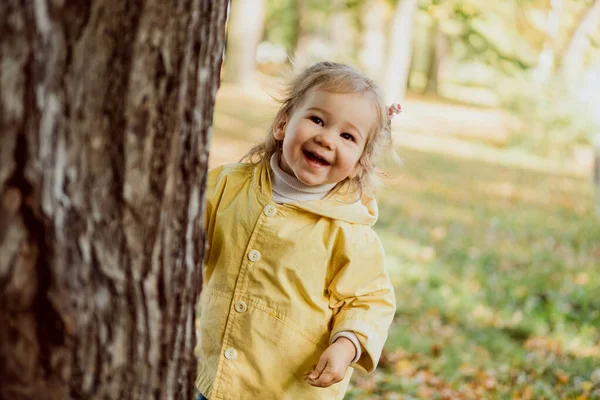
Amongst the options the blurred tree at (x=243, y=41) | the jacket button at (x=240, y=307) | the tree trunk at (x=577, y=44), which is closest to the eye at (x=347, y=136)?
the jacket button at (x=240, y=307)

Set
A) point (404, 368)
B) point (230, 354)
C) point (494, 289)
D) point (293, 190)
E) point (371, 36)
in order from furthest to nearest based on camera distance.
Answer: point (371, 36)
point (494, 289)
point (404, 368)
point (293, 190)
point (230, 354)

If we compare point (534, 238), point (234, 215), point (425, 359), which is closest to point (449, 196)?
point (534, 238)

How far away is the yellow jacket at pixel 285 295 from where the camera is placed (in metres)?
2.27

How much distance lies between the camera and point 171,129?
5.05 feet

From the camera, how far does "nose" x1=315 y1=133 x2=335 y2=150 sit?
2.28 meters

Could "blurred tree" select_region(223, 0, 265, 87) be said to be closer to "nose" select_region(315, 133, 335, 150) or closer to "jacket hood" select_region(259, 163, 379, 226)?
"jacket hood" select_region(259, 163, 379, 226)

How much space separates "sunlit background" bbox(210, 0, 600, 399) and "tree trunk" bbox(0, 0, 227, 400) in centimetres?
110

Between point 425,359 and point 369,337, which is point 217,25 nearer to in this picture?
point 369,337

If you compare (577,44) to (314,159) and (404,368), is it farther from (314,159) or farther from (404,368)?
(314,159)

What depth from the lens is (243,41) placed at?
64.6ft

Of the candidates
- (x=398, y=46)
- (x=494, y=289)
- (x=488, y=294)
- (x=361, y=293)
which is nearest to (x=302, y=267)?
(x=361, y=293)

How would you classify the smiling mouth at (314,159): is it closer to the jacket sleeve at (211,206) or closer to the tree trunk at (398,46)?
the jacket sleeve at (211,206)

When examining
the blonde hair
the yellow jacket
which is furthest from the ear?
the yellow jacket

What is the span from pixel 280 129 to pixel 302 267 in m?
0.50
